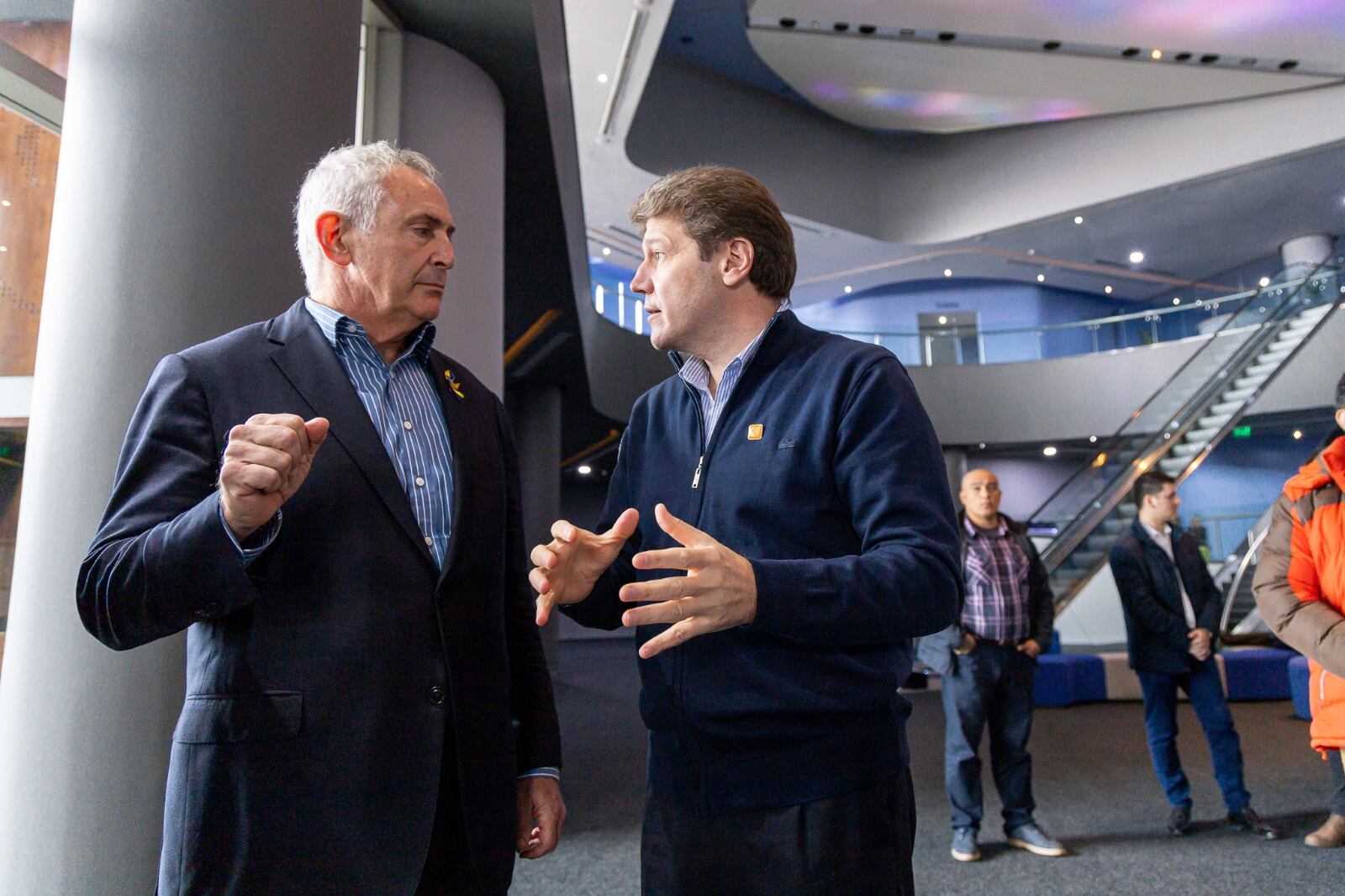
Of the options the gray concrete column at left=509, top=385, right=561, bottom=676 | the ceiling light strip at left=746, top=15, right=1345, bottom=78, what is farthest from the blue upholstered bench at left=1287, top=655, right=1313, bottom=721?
the ceiling light strip at left=746, top=15, right=1345, bottom=78

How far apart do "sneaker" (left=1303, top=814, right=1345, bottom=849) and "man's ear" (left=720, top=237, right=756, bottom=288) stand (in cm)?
394

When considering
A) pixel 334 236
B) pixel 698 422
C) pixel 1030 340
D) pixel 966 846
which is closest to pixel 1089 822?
pixel 966 846

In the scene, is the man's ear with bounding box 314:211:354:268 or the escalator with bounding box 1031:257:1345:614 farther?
the escalator with bounding box 1031:257:1345:614

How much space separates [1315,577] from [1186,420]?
10597 mm

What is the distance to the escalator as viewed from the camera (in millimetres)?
10062

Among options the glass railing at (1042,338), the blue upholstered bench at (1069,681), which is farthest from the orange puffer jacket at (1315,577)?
the glass railing at (1042,338)

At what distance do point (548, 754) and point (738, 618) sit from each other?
75 cm

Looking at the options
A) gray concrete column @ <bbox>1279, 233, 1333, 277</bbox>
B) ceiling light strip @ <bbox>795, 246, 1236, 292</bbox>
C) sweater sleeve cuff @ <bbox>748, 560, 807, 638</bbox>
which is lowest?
sweater sleeve cuff @ <bbox>748, 560, 807, 638</bbox>

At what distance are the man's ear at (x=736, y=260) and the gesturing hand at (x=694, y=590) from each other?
60 centimetres

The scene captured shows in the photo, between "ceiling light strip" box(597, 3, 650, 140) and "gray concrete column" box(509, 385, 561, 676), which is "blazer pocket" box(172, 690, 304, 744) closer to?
"ceiling light strip" box(597, 3, 650, 140)

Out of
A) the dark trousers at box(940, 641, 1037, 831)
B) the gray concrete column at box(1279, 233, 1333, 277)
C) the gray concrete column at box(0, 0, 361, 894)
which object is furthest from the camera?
the gray concrete column at box(1279, 233, 1333, 277)

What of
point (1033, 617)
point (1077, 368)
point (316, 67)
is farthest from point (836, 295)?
point (316, 67)

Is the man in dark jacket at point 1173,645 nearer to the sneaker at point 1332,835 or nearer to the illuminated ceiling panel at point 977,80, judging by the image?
the sneaker at point 1332,835

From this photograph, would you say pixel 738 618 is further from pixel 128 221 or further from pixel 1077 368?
pixel 1077 368
